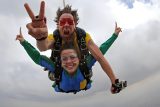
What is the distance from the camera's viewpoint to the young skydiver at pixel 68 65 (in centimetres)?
1070

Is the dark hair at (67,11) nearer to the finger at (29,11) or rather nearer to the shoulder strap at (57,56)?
the shoulder strap at (57,56)

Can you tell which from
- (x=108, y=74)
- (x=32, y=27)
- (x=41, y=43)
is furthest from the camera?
(x=108, y=74)

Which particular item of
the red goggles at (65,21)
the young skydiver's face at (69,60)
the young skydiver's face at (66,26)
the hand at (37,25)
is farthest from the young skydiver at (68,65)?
the hand at (37,25)

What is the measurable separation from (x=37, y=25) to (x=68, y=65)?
6.13 ft

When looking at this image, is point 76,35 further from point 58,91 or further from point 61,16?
point 58,91

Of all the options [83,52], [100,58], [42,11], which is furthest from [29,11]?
[100,58]

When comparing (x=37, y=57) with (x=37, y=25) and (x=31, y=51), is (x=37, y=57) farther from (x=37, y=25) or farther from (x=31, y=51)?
(x=37, y=25)

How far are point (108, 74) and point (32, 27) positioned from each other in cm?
262

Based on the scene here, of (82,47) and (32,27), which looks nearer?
(32,27)

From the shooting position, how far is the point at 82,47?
10820 millimetres

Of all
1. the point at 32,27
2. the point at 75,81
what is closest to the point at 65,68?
the point at 75,81

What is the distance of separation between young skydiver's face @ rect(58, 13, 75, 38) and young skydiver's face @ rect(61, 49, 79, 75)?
1.36ft

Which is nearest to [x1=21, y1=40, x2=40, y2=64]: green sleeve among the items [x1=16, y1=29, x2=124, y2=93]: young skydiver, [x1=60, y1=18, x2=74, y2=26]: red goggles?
[x1=16, y1=29, x2=124, y2=93]: young skydiver

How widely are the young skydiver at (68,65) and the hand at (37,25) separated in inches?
50.7
